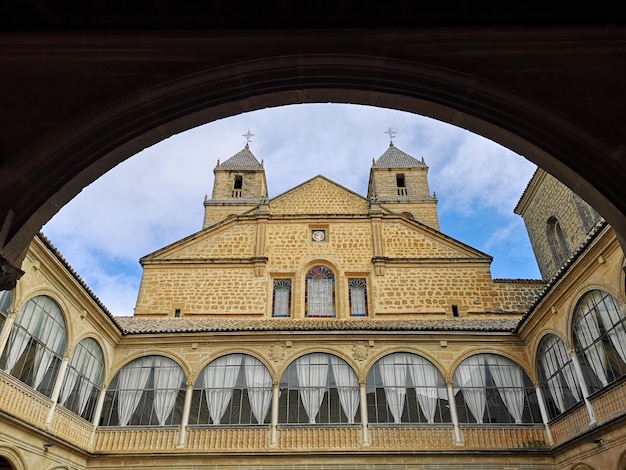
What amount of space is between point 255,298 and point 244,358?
3275 millimetres

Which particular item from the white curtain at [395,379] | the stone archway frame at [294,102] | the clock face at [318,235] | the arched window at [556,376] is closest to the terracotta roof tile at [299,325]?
the white curtain at [395,379]

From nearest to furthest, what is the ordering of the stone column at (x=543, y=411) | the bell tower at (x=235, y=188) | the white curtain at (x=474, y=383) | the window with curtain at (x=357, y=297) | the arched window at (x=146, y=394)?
the stone column at (x=543, y=411) → the white curtain at (x=474, y=383) → the arched window at (x=146, y=394) → the window with curtain at (x=357, y=297) → the bell tower at (x=235, y=188)

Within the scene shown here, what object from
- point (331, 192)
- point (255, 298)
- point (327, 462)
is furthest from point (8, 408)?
point (331, 192)

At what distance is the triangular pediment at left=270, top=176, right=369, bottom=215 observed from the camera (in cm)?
1966

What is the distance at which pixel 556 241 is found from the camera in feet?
63.8

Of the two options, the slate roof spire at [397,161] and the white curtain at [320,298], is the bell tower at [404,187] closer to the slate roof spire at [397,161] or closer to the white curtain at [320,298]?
the slate roof spire at [397,161]

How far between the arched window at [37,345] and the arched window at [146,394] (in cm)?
252

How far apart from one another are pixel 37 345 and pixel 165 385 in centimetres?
398

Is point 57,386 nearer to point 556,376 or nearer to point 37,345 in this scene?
point 37,345

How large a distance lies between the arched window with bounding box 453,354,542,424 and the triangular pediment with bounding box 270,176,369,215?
790cm

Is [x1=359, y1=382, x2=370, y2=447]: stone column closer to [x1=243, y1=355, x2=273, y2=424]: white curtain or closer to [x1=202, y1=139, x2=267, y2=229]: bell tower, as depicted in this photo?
[x1=243, y1=355, x2=273, y2=424]: white curtain

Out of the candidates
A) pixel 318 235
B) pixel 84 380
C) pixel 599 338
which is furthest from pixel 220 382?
pixel 599 338

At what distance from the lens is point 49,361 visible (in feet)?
36.3

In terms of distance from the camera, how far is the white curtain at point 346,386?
13.0 meters
